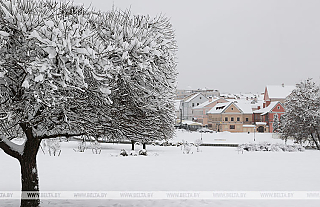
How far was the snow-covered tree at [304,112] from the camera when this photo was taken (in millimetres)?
35219

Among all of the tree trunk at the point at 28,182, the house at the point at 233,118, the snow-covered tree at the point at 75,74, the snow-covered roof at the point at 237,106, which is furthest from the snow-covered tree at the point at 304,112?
the snow-covered roof at the point at 237,106

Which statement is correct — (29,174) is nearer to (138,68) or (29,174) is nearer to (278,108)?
(138,68)

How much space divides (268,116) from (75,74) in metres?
69.5

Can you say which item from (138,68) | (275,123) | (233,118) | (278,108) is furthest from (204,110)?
(138,68)

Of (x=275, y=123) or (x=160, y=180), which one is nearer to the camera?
(x=160, y=180)

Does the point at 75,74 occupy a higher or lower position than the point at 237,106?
lower

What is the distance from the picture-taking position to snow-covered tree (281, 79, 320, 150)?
116 ft

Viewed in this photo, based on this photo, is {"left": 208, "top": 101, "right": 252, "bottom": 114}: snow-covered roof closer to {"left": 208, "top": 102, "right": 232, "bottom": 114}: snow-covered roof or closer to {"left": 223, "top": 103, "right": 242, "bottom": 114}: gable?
{"left": 208, "top": 102, "right": 232, "bottom": 114}: snow-covered roof

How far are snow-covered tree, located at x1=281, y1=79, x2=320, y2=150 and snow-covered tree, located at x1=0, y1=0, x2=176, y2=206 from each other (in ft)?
104

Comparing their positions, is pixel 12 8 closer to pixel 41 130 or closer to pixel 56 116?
pixel 56 116

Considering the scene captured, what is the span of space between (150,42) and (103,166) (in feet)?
46.1

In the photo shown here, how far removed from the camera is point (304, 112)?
3544 cm

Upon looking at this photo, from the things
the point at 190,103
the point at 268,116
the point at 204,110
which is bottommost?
the point at 268,116

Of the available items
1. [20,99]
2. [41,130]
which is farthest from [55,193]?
[20,99]
